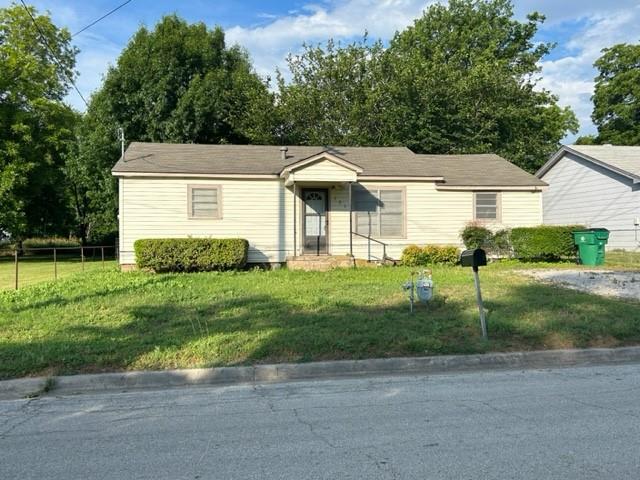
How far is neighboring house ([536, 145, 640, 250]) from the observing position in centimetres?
2219

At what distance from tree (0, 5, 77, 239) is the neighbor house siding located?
13960mm

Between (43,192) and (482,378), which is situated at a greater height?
(43,192)

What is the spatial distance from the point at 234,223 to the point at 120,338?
9.40 m

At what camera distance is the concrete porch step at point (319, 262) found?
626 inches

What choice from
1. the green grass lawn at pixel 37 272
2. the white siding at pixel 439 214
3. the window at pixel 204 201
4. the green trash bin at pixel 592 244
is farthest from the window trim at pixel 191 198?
the green trash bin at pixel 592 244

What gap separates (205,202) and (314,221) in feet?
11.3

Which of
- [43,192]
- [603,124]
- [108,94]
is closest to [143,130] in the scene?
[108,94]

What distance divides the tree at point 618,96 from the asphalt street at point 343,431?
4224cm

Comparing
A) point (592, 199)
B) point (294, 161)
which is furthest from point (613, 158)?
point (294, 161)

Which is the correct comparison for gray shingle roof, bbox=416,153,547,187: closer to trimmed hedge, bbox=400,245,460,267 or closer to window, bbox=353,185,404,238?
window, bbox=353,185,404,238

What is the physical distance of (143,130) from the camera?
29.4 m

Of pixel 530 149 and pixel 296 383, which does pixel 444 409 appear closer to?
pixel 296 383

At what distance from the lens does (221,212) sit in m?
16.6

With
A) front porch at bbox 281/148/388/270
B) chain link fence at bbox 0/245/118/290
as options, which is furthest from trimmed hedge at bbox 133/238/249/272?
chain link fence at bbox 0/245/118/290
